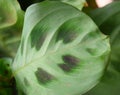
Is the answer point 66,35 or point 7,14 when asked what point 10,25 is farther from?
point 66,35

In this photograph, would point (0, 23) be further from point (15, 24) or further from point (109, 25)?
point (109, 25)

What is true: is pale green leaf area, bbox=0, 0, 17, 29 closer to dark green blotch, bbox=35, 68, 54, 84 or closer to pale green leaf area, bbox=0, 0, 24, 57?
pale green leaf area, bbox=0, 0, 24, 57

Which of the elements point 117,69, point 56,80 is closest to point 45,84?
point 56,80

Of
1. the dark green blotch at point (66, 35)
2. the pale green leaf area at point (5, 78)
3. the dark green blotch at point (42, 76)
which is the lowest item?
the pale green leaf area at point (5, 78)

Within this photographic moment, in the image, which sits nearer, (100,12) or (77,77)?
(77,77)

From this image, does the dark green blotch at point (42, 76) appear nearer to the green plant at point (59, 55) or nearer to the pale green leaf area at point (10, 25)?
the green plant at point (59, 55)

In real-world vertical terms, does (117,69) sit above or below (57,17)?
below

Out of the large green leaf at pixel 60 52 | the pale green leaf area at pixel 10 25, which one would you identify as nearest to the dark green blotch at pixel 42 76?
the large green leaf at pixel 60 52

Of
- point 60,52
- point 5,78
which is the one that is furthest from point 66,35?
point 5,78
